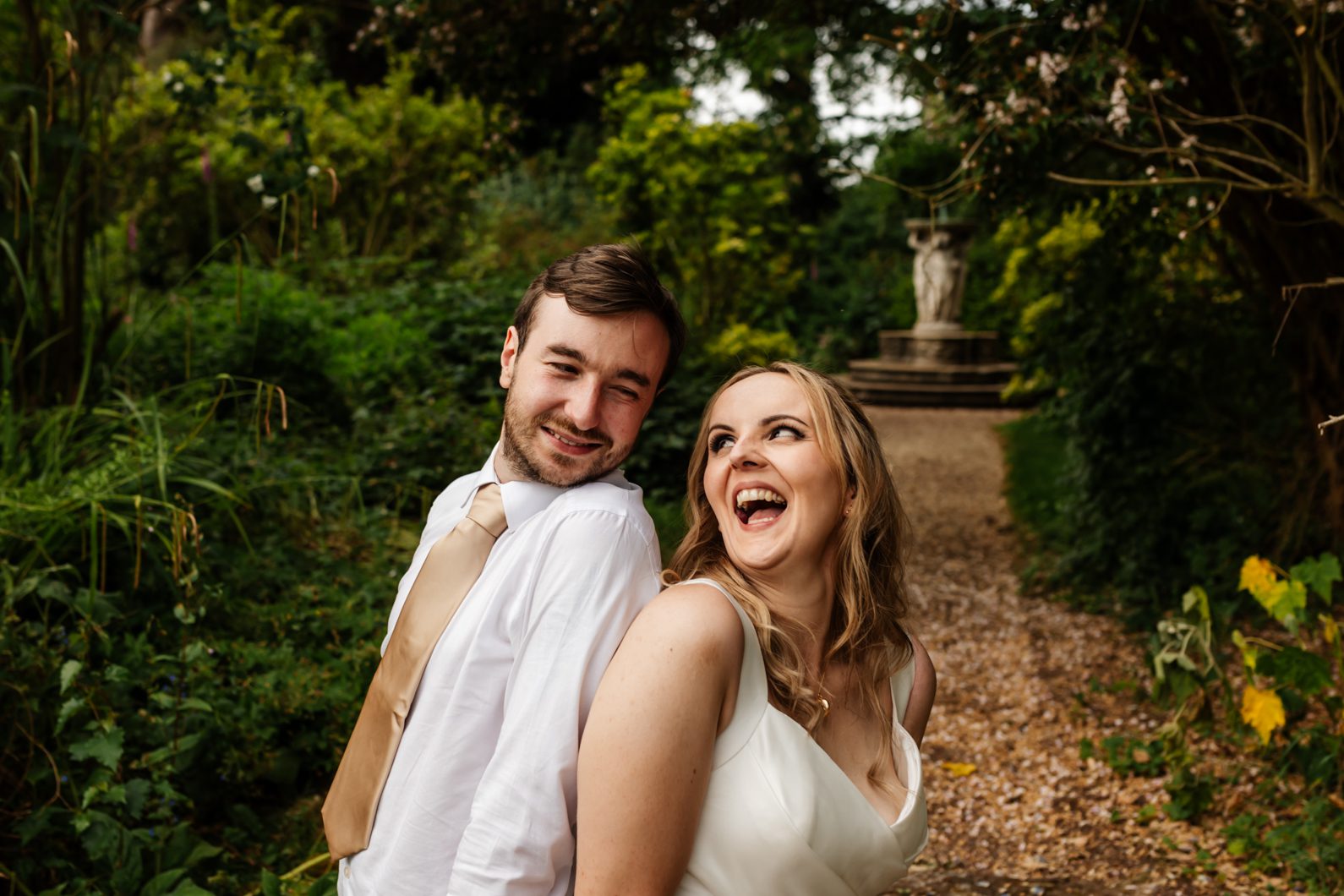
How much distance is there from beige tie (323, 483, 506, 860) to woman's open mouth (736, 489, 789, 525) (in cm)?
36

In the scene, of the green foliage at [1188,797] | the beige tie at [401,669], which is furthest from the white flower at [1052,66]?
the beige tie at [401,669]

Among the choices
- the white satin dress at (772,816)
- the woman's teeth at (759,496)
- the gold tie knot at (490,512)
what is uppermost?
the woman's teeth at (759,496)

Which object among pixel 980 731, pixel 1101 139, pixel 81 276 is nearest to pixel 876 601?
pixel 1101 139

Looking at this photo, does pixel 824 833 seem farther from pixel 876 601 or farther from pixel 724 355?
pixel 724 355

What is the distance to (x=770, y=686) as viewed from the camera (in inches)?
63.2

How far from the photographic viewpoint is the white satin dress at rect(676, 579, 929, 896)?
1475 mm

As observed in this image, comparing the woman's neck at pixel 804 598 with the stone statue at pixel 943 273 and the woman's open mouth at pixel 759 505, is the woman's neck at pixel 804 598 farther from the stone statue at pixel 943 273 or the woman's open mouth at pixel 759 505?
the stone statue at pixel 943 273

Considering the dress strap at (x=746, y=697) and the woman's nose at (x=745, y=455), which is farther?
the woman's nose at (x=745, y=455)

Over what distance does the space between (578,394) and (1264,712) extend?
261 centimetres

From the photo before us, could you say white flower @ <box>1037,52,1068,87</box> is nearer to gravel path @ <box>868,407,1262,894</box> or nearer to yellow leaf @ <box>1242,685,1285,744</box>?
gravel path @ <box>868,407,1262,894</box>

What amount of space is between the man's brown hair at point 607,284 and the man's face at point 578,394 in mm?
15

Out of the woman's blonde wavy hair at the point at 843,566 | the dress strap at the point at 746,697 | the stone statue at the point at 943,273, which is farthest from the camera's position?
the stone statue at the point at 943,273

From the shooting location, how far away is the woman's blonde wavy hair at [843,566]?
5.41ft

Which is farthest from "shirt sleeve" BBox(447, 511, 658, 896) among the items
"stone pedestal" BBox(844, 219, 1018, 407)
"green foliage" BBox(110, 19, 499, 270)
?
"stone pedestal" BBox(844, 219, 1018, 407)
